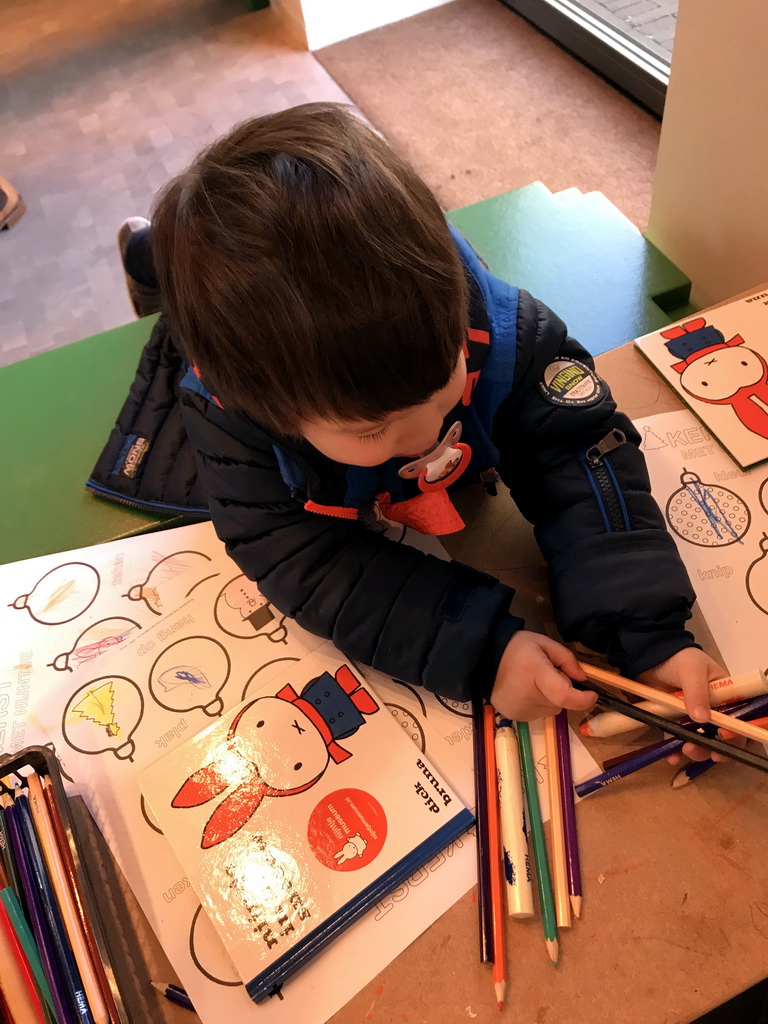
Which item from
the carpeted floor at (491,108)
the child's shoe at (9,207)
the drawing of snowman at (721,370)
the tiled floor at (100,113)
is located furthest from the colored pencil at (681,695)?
the child's shoe at (9,207)

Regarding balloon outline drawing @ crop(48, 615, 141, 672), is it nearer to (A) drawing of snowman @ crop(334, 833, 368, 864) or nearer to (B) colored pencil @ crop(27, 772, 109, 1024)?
(B) colored pencil @ crop(27, 772, 109, 1024)

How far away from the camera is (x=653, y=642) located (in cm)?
49

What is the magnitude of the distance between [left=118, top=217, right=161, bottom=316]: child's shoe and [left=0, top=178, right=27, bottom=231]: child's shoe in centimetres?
82

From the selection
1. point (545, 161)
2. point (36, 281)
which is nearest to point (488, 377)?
point (545, 161)

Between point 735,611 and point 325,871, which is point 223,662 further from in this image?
point 735,611

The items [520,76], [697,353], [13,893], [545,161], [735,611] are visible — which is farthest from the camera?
[520,76]

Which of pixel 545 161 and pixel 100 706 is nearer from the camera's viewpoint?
pixel 100 706

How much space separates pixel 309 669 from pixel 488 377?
0.80 ft

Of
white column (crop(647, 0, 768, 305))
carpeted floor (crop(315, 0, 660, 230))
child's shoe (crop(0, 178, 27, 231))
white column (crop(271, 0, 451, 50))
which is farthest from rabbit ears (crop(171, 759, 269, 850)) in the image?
white column (crop(271, 0, 451, 50))

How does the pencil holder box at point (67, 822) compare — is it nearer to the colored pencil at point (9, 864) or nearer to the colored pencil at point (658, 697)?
the colored pencil at point (9, 864)

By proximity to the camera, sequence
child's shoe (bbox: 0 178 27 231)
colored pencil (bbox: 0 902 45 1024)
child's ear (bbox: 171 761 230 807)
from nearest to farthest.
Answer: colored pencil (bbox: 0 902 45 1024)
child's ear (bbox: 171 761 230 807)
child's shoe (bbox: 0 178 27 231)

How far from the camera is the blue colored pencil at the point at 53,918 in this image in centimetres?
38

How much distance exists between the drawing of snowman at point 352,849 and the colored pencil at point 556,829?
111 millimetres

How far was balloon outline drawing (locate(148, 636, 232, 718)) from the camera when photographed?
518mm
